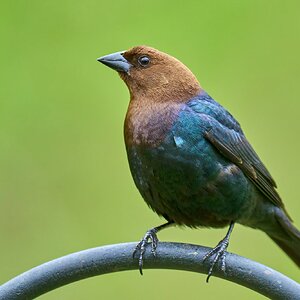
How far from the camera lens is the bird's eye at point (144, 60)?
17.6ft

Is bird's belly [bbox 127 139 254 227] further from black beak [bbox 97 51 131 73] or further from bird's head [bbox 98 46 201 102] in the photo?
black beak [bbox 97 51 131 73]

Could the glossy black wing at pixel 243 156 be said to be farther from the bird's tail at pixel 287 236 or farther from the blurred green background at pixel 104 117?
the blurred green background at pixel 104 117

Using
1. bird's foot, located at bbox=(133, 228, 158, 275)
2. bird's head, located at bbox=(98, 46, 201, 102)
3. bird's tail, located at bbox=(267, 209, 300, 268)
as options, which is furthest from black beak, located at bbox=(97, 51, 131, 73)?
bird's tail, located at bbox=(267, 209, 300, 268)

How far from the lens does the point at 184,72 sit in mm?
5340

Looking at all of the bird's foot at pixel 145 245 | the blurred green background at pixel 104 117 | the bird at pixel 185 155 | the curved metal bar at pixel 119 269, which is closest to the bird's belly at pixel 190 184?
the bird at pixel 185 155

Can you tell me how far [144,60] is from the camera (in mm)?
5371

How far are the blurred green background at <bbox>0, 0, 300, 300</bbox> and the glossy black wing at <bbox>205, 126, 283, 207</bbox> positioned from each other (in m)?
1.12

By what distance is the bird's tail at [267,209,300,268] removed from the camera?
5574 mm

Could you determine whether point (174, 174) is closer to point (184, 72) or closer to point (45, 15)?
point (184, 72)

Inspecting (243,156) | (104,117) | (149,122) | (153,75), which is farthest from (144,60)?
(104,117)

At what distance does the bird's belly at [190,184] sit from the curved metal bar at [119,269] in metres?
0.61

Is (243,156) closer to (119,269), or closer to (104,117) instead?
(119,269)

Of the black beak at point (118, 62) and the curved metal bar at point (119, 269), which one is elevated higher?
the black beak at point (118, 62)

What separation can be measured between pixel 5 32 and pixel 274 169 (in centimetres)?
187
